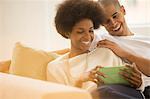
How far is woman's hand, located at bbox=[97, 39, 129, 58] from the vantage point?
54.1 inches

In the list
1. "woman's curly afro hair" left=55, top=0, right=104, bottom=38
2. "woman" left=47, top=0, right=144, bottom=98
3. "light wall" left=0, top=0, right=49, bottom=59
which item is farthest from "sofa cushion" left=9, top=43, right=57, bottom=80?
"light wall" left=0, top=0, right=49, bottom=59

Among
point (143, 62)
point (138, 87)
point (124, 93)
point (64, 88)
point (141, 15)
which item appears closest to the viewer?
point (64, 88)

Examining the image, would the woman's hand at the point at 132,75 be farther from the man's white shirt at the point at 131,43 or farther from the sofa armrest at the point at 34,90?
the sofa armrest at the point at 34,90

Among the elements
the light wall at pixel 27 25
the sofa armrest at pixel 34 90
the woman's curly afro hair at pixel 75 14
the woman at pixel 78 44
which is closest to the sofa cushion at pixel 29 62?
the woman at pixel 78 44

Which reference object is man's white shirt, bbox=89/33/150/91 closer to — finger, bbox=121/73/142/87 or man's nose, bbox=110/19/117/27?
man's nose, bbox=110/19/117/27

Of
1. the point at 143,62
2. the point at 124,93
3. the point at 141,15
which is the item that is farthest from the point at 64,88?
the point at 141,15

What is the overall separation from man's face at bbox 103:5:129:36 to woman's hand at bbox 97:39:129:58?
5.4 inches

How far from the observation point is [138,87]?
1.25 metres

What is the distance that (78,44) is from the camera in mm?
1444

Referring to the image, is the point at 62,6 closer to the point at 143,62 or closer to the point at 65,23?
the point at 65,23

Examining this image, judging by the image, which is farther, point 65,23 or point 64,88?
point 65,23

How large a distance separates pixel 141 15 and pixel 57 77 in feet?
6.80

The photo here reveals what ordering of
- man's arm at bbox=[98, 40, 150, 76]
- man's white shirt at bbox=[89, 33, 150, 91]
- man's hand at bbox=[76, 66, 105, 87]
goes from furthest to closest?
1. man's white shirt at bbox=[89, 33, 150, 91]
2. man's arm at bbox=[98, 40, 150, 76]
3. man's hand at bbox=[76, 66, 105, 87]

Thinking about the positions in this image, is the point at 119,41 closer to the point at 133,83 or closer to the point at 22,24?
the point at 133,83
